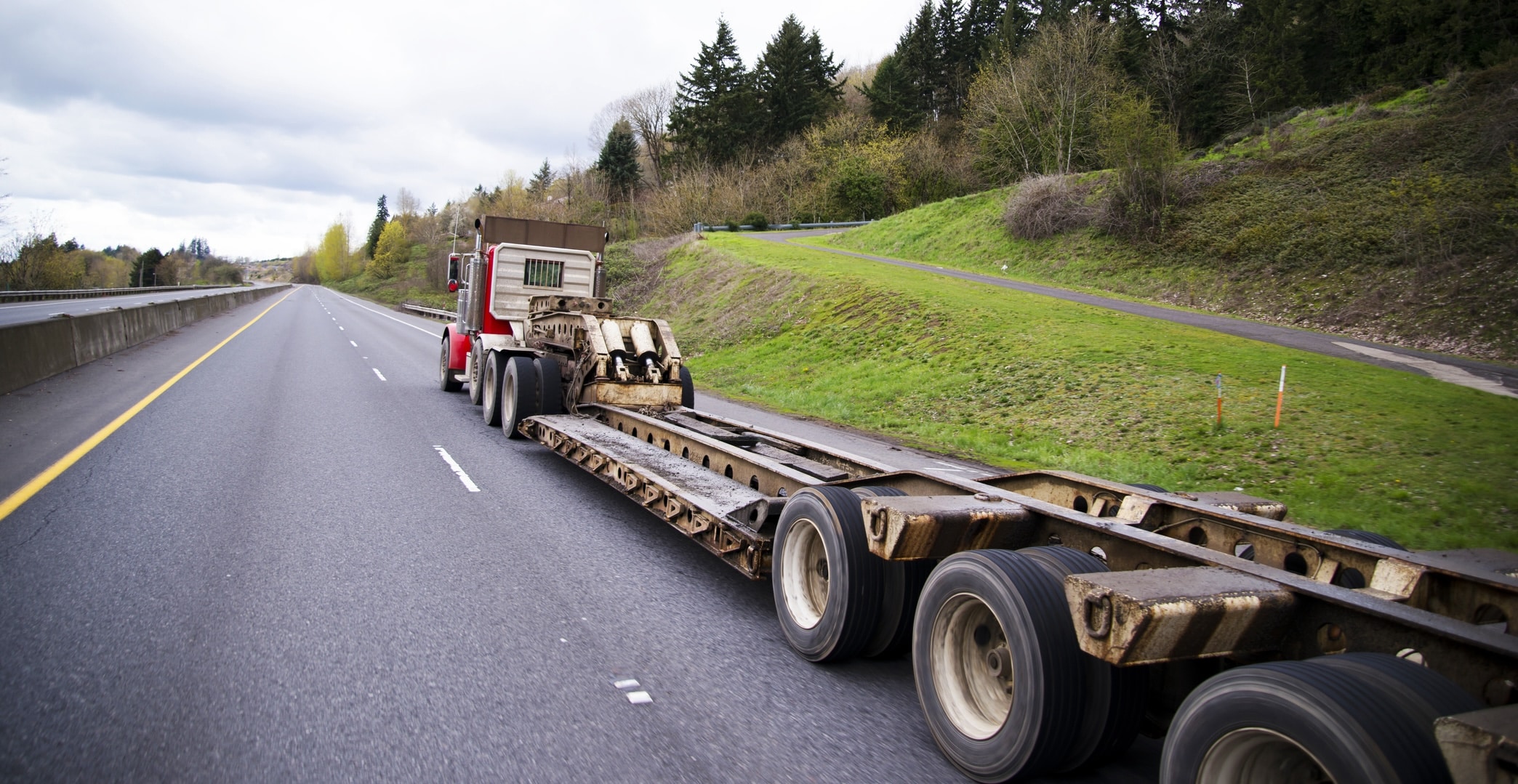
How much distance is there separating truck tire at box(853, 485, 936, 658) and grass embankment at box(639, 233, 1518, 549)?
6.01 m

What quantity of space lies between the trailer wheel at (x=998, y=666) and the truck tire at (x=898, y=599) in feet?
1.34

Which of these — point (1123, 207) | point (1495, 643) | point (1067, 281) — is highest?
point (1123, 207)

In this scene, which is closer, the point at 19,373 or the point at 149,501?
the point at 149,501

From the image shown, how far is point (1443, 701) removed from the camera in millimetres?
1981

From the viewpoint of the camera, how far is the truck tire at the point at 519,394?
10172 mm

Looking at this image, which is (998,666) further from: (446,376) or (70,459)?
(446,376)

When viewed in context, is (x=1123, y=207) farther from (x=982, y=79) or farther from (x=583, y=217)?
(x=583, y=217)

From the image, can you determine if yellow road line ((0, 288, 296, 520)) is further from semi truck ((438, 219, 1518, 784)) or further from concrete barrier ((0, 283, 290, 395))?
semi truck ((438, 219, 1518, 784))

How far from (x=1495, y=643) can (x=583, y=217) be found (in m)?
58.3

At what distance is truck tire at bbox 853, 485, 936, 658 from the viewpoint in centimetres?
382

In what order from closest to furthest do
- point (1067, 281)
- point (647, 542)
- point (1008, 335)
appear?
point (647, 542)
point (1008, 335)
point (1067, 281)

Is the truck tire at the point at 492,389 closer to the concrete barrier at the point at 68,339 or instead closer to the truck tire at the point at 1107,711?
the concrete barrier at the point at 68,339

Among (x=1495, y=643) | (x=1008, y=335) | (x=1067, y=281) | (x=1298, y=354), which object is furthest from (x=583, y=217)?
(x=1495, y=643)

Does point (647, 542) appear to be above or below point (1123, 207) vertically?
below
